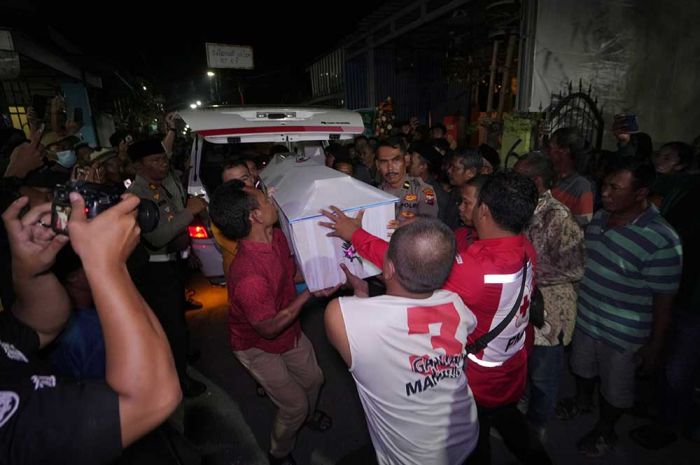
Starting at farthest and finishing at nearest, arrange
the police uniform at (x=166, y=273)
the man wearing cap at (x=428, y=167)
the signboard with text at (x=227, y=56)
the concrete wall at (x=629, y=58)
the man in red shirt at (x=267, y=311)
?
the signboard with text at (x=227, y=56)
the concrete wall at (x=629, y=58)
the man wearing cap at (x=428, y=167)
the police uniform at (x=166, y=273)
the man in red shirt at (x=267, y=311)

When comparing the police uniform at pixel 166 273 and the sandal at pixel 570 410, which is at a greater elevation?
the police uniform at pixel 166 273

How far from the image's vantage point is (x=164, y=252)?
3408 mm

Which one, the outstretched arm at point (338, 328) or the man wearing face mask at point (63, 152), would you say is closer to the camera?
the outstretched arm at point (338, 328)

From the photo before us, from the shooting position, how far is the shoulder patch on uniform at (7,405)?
2.77ft

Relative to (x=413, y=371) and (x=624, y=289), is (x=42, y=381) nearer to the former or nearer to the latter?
(x=413, y=371)

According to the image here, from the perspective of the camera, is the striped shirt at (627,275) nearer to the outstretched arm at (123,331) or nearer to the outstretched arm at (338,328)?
the outstretched arm at (338,328)

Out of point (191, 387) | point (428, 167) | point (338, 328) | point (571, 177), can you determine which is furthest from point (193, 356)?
point (571, 177)

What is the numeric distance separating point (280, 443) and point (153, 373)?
5.79 ft

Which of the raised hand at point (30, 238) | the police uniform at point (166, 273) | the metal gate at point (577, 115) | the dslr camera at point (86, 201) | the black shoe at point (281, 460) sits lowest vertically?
the black shoe at point (281, 460)

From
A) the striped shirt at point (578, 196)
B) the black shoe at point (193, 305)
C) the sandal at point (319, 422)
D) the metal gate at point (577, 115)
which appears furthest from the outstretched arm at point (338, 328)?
the metal gate at point (577, 115)

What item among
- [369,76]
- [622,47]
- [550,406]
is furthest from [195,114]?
[369,76]

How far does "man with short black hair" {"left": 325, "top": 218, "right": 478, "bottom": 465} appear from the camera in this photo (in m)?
1.45

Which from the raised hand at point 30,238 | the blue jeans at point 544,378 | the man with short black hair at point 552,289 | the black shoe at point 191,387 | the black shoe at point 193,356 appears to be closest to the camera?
the raised hand at point 30,238

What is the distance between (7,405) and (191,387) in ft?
9.24
